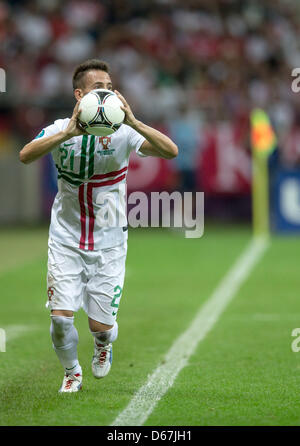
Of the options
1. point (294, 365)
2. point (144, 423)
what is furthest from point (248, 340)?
point (144, 423)

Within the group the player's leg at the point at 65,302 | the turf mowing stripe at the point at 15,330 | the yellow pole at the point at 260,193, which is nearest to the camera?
the player's leg at the point at 65,302

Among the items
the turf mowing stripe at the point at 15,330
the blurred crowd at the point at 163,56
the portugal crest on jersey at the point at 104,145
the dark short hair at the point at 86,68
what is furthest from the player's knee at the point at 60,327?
the blurred crowd at the point at 163,56

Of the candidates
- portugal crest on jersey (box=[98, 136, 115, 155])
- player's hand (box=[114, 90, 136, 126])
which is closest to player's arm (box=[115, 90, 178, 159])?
player's hand (box=[114, 90, 136, 126])

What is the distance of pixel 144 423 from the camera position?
4953 mm

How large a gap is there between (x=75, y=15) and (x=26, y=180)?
15.8ft

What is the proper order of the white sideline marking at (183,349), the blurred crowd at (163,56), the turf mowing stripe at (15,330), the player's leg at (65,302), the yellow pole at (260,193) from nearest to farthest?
1. the white sideline marking at (183,349)
2. the player's leg at (65,302)
3. the turf mowing stripe at (15,330)
4. the yellow pole at (260,193)
5. the blurred crowd at (163,56)

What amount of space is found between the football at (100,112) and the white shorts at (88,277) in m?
0.92

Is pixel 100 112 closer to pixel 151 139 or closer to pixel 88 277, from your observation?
pixel 151 139

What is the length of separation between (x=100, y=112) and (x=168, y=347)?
2.88 metres

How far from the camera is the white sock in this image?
227 inches

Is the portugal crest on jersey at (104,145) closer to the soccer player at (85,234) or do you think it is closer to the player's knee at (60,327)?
the soccer player at (85,234)

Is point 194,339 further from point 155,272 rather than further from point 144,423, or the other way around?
point 155,272

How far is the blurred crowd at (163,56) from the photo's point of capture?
819 inches

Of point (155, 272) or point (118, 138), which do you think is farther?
point (155, 272)
